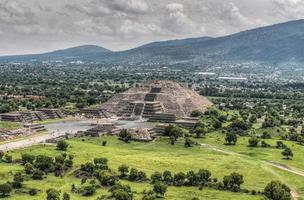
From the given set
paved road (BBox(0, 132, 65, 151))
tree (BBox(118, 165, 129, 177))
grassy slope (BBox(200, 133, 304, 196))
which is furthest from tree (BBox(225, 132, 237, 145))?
→ paved road (BBox(0, 132, 65, 151))

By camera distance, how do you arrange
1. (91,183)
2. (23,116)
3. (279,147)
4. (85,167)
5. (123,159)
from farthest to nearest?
(23,116), (279,147), (123,159), (85,167), (91,183)

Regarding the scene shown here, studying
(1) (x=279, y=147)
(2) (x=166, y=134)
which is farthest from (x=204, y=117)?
(1) (x=279, y=147)

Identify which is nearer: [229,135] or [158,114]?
[229,135]

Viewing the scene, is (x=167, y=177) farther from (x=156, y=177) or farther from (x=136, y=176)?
(x=136, y=176)

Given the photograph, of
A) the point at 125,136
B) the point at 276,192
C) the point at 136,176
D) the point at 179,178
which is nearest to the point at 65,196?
the point at 136,176

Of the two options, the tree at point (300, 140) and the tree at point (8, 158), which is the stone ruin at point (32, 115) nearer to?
the tree at point (8, 158)

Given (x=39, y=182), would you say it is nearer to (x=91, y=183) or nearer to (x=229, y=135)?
(x=91, y=183)

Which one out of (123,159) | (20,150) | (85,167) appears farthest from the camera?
(20,150)
